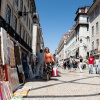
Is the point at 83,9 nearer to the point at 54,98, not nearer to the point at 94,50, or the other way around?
the point at 94,50

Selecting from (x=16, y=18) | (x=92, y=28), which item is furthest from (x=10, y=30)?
(x=92, y=28)

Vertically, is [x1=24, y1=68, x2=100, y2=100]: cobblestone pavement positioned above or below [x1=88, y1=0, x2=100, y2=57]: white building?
below

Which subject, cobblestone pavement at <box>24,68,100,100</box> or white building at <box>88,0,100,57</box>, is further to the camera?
white building at <box>88,0,100,57</box>

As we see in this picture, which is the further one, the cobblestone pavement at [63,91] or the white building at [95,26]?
the white building at [95,26]

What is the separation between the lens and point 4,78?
5.81 metres

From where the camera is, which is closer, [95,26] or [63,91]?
[63,91]

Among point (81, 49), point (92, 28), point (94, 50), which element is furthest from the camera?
point (81, 49)

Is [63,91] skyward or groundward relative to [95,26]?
groundward

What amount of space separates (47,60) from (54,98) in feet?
18.9

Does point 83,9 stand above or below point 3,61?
above

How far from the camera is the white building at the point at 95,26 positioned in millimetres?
38653

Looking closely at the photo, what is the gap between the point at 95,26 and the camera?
40438 millimetres

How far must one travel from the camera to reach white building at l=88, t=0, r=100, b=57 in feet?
127

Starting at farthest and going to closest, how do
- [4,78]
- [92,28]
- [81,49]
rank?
1. [81,49]
2. [92,28]
3. [4,78]
